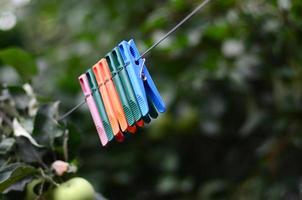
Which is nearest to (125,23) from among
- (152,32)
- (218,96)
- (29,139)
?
(152,32)

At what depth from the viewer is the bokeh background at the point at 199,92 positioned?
1878mm

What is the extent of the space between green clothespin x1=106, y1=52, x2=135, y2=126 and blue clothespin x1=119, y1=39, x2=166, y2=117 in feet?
0.08

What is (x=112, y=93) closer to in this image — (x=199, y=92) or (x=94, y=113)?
(x=94, y=113)

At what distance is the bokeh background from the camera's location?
73.9 inches

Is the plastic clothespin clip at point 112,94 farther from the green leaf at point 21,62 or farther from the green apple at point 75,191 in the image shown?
the green leaf at point 21,62

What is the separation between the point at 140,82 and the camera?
41.0 inches

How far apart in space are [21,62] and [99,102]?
0.50 metres

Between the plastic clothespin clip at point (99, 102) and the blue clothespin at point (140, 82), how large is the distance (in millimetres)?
88

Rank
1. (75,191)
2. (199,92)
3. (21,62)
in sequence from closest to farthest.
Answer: (75,191) → (21,62) → (199,92)

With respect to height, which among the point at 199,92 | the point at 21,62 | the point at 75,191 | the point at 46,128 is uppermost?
the point at 199,92

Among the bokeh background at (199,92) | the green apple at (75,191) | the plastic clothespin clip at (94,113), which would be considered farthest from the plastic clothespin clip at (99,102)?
the bokeh background at (199,92)

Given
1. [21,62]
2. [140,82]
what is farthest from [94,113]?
[21,62]

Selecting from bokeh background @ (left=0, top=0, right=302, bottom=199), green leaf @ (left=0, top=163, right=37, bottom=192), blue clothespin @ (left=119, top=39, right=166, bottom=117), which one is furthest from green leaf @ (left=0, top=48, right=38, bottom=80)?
blue clothespin @ (left=119, top=39, right=166, bottom=117)

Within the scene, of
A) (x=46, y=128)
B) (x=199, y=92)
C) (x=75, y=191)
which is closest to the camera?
(x=75, y=191)
